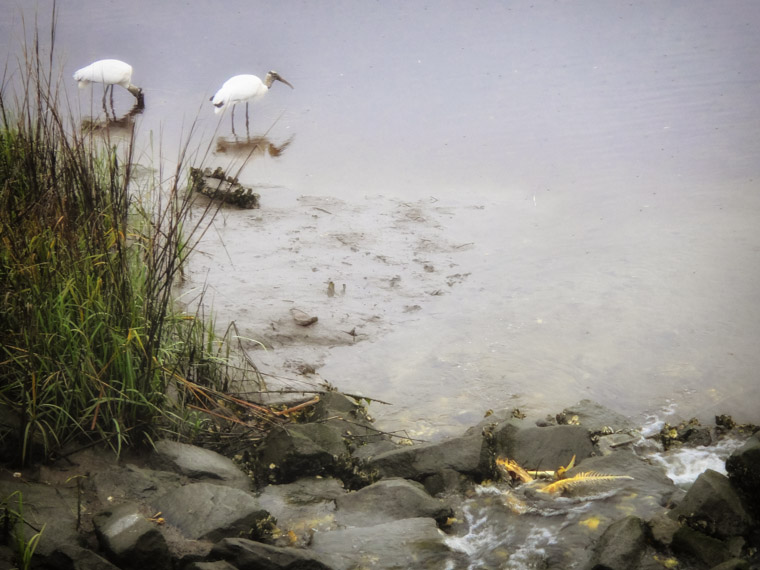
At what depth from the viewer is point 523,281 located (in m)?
5.10

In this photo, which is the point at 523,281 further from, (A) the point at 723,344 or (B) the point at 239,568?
(B) the point at 239,568

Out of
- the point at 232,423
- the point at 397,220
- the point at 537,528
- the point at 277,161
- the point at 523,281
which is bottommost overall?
the point at 537,528

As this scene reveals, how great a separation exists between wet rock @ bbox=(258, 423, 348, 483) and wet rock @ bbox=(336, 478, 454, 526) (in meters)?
0.23

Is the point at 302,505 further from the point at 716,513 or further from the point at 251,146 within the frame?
the point at 251,146

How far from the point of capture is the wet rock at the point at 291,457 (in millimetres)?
3041

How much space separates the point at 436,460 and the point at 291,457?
613 mm

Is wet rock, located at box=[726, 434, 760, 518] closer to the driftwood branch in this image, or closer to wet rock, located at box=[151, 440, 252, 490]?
→ wet rock, located at box=[151, 440, 252, 490]

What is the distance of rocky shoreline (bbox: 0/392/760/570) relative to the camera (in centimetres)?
231

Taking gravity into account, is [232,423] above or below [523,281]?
below

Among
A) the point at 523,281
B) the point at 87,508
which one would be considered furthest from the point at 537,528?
the point at 523,281

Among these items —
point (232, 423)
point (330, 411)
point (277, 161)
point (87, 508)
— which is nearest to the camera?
point (87, 508)

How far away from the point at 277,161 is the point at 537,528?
5.02 metres

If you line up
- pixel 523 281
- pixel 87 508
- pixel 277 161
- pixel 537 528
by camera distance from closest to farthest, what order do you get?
pixel 87 508, pixel 537 528, pixel 523 281, pixel 277 161

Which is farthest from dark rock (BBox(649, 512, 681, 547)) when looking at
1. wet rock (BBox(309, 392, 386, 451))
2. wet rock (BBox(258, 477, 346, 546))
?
wet rock (BBox(309, 392, 386, 451))
